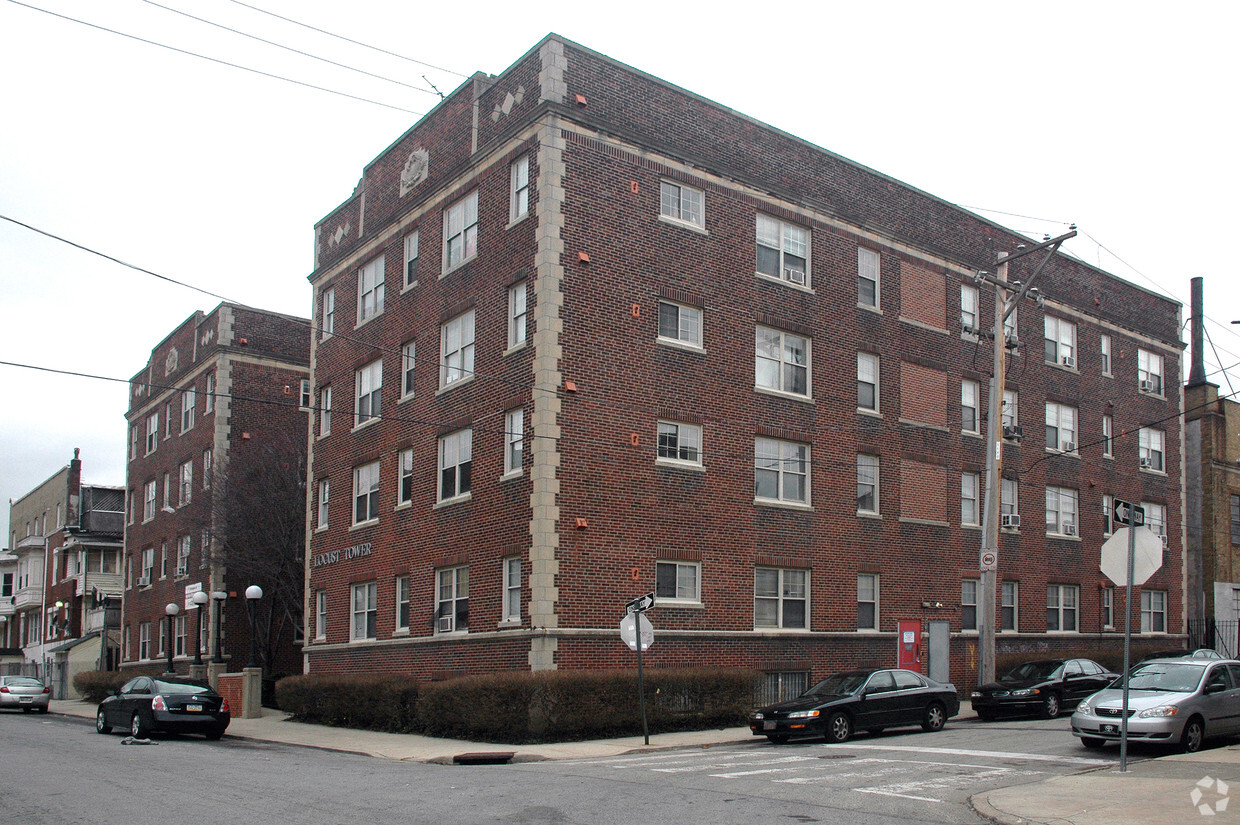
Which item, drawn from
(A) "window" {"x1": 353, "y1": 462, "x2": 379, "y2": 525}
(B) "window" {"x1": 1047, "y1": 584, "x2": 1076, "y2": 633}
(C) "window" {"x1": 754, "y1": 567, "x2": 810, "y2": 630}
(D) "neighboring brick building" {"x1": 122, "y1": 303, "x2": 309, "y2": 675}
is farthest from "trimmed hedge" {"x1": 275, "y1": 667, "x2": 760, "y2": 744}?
(B) "window" {"x1": 1047, "y1": 584, "x2": 1076, "y2": 633}

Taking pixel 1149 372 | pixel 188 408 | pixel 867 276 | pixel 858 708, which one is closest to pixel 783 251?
pixel 867 276

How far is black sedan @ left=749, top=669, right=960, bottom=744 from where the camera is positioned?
2067 centimetres

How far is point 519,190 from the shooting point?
2645cm

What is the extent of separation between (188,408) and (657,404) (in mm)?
27302

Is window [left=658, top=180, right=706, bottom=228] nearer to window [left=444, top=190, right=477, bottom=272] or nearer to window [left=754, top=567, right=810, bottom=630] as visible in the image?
window [left=444, top=190, right=477, bottom=272]

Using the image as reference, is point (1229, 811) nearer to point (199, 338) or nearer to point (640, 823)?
point (640, 823)

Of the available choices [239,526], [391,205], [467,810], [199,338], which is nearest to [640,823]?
[467,810]

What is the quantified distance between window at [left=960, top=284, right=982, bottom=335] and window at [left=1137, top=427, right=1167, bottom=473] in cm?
1011

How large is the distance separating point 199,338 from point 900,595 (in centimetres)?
2985

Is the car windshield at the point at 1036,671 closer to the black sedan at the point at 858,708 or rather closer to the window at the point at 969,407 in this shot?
the black sedan at the point at 858,708

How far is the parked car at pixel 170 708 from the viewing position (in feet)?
78.8

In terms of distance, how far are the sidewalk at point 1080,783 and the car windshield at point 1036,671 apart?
686 centimetres

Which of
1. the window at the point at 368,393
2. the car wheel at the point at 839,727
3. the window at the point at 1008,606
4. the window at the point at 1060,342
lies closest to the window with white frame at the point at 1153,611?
the window at the point at 1008,606

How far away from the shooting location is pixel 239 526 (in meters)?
38.2
